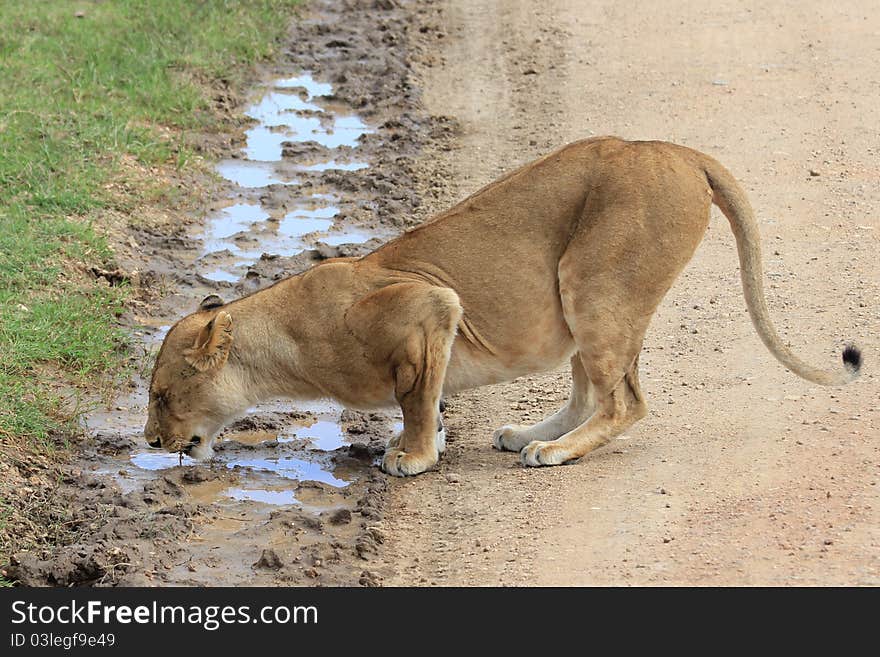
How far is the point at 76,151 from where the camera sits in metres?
10.7

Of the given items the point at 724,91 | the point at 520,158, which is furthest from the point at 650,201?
the point at 724,91

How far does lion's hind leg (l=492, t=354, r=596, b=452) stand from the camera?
7.17 metres

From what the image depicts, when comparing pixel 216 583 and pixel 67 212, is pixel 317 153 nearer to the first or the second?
pixel 67 212

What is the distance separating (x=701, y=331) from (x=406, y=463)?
220 centimetres

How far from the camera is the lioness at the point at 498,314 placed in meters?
6.66

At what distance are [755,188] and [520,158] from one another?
1.83 meters

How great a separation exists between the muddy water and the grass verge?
36cm

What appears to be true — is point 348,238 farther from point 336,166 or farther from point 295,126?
point 295,126

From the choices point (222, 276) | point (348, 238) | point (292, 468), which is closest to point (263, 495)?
point (292, 468)

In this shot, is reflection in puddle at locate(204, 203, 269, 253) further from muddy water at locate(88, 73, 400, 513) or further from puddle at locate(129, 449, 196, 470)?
puddle at locate(129, 449, 196, 470)

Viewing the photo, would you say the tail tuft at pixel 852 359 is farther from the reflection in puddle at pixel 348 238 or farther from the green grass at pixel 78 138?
the reflection in puddle at pixel 348 238

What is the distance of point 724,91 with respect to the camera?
12.4 meters

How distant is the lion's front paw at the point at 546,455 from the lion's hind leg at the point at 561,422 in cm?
30

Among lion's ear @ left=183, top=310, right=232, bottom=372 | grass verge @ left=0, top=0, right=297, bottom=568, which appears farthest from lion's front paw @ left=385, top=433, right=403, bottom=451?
grass verge @ left=0, top=0, right=297, bottom=568
